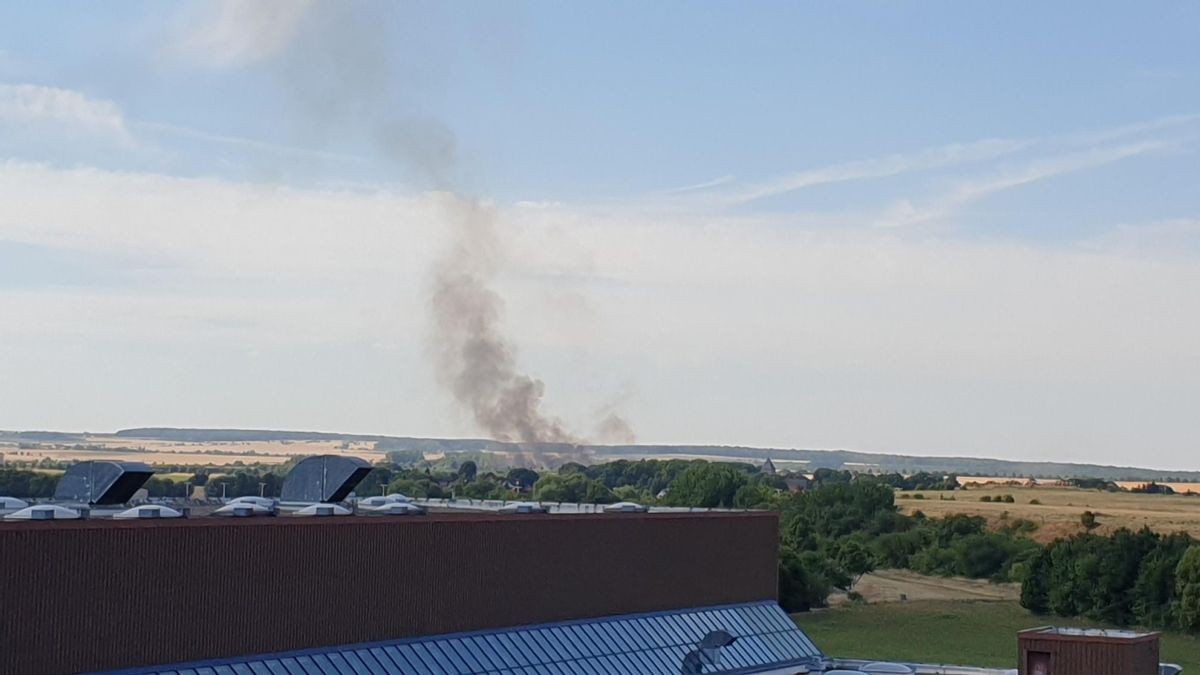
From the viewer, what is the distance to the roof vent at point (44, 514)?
109 feet

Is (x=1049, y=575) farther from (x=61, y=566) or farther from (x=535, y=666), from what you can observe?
(x=61, y=566)

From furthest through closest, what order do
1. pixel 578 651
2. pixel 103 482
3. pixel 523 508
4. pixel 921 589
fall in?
pixel 921 589 < pixel 523 508 < pixel 578 651 < pixel 103 482

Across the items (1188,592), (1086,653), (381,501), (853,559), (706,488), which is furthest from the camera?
(706,488)

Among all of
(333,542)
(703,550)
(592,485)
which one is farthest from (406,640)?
(592,485)

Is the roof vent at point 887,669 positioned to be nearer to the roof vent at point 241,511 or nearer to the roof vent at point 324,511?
the roof vent at point 324,511

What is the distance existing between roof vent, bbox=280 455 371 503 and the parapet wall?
19.5ft

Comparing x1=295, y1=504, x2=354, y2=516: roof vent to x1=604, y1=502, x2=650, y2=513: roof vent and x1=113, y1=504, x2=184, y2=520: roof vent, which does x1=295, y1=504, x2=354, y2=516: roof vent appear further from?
x1=604, y1=502, x2=650, y2=513: roof vent

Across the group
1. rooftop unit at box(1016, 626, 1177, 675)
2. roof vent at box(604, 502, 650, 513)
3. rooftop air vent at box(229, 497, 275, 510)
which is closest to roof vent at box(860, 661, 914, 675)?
rooftop unit at box(1016, 626, 1177, 675)

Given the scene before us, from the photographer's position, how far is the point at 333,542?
36625 mm

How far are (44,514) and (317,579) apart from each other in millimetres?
5872

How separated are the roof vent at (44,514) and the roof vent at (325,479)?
40.2ft

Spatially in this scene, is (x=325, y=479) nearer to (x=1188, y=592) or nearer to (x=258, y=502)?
(x=258, y=502)

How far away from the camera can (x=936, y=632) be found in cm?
8188

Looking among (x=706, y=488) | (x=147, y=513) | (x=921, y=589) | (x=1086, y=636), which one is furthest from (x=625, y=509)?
(x=706, y=488)
